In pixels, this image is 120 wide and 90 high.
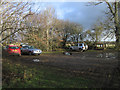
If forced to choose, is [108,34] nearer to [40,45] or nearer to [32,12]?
[32,12]

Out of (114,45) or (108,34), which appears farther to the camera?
(108,34)

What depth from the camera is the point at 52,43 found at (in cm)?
2419

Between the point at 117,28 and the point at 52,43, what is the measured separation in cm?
1658

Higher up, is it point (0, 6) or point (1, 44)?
point (0, 6)

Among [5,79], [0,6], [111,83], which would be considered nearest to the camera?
[111,83]

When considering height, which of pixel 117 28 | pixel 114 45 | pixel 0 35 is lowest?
pixel 114 45

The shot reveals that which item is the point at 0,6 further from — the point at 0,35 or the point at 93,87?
the point at 93,87

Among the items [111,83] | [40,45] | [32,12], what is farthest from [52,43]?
[111,83]

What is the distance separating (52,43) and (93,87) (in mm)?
20287

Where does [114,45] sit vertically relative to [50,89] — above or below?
above

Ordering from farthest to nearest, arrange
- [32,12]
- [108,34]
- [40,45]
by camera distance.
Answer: [40,45] < [108,34] < [32,12]

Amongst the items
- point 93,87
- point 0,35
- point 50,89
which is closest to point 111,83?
point 93,87

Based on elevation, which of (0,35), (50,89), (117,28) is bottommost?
(50,89)

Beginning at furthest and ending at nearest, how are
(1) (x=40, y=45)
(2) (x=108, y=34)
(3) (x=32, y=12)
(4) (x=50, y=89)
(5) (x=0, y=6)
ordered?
(1) (x=40, y=45)
(2) (x=108, y=34)
(3) (x=32, y=12)
(5) (x=0, y=6)
(4) (x=50, y=89)
